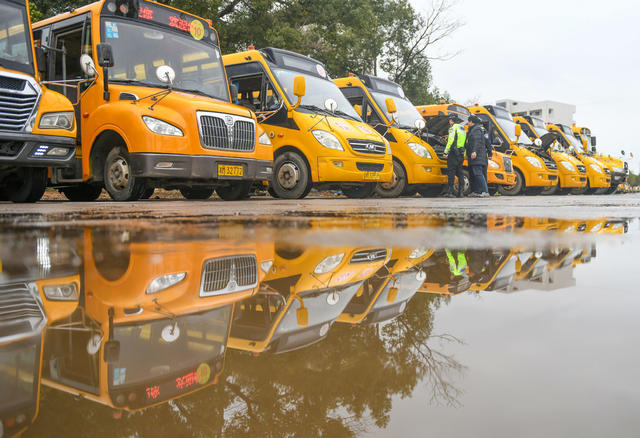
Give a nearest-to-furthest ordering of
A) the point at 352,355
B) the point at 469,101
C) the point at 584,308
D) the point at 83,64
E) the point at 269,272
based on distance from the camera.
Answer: the point at 352,355, the point at 584,308, the point at 269,272, the point at 83,64, the point at 469,101

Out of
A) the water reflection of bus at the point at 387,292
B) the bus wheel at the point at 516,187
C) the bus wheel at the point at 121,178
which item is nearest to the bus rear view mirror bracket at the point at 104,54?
the bus wheel at the point at 121,178

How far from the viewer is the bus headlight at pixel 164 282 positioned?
161cm

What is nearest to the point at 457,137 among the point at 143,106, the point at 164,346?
the point at 143,106

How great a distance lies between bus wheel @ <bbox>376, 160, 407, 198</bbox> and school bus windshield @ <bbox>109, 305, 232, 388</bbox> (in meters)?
11.7

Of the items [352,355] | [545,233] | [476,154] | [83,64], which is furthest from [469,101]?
[352,355]

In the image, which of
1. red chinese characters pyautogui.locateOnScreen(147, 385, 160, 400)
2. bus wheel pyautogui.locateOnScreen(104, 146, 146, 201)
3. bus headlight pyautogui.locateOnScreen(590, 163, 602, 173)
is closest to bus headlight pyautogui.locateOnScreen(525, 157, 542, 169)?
bus headlight pyautogui.locateOnScreen(590, 163, 602, 173)

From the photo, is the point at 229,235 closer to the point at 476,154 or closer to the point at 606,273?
the point at 606,273

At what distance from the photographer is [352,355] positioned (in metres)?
1.04

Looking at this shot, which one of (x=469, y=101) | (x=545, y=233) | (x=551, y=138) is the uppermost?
(x=469, y=101)

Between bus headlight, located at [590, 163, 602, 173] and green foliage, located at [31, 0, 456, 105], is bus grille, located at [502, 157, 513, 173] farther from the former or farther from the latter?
green foliage, located at [31, 0, 456, 105]

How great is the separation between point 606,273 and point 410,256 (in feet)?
2.36

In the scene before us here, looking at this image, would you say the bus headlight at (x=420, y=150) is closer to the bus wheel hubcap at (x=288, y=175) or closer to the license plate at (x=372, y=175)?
the license plate at (x=372, y=175)

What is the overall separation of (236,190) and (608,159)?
1752 centimetres

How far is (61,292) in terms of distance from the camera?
1.56 m
